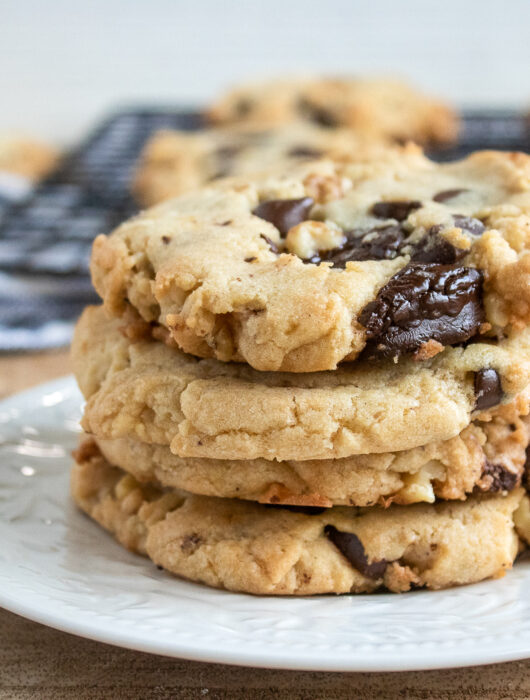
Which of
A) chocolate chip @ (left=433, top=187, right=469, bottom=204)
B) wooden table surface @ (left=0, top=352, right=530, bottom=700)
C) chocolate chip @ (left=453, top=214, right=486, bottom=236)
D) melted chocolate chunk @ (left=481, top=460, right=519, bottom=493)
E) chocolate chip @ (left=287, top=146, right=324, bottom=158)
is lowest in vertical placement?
chocolate chip @ (left=287, top=146, right=324, bottom=158)

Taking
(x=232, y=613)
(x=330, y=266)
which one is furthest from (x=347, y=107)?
(x=232, y=613)

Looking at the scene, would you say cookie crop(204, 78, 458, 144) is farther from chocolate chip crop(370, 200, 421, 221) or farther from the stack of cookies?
the stack of cookies

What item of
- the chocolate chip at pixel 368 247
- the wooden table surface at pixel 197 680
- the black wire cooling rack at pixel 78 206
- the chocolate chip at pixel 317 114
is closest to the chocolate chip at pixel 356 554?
the wooden table surface at pixel 197 680

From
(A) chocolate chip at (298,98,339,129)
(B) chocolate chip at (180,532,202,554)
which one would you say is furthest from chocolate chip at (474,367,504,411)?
(A) chocolate chip at (298,98,339,129)

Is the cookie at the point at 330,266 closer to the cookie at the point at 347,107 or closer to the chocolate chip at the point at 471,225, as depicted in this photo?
the chocolate chip at the point at 471,225

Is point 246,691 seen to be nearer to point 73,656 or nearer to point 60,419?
point 73,656

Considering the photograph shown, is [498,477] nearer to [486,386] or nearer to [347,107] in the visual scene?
[486,386]

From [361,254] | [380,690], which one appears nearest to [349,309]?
[361,254]
